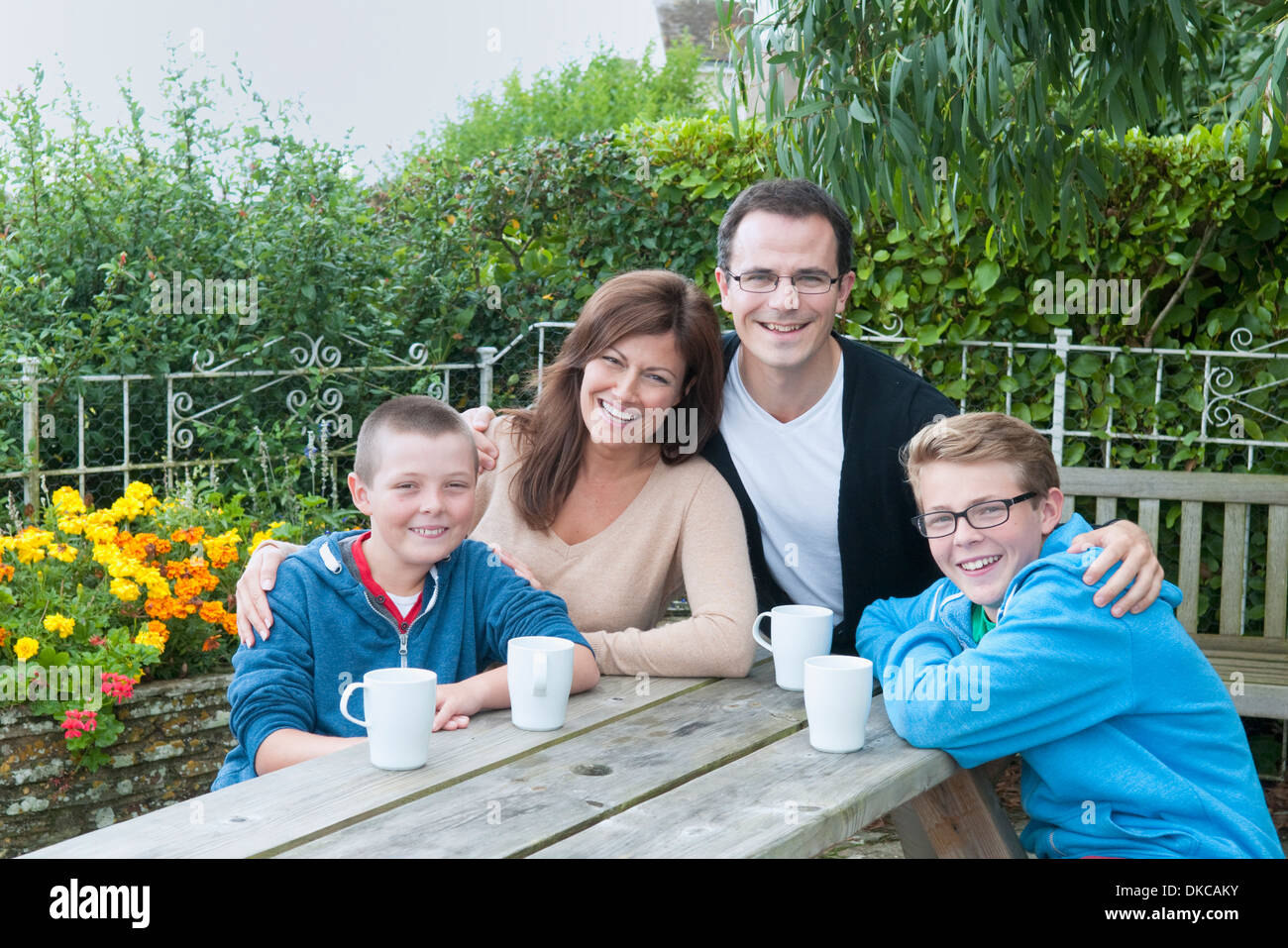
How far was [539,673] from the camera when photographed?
6.06 feet

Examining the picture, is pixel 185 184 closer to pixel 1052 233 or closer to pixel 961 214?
pixel 961 214

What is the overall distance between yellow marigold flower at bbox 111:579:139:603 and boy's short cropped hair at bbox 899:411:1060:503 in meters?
2.29

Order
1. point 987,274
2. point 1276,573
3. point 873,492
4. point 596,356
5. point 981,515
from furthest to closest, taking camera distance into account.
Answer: point 987,274, point 1276,573, point 873,492, point 596,356, point 981,515

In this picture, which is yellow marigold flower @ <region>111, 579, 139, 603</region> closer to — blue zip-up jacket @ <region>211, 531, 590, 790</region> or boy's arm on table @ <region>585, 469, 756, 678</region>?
blue zip-up jacket @ <region>211, 531, 590, 790</region>

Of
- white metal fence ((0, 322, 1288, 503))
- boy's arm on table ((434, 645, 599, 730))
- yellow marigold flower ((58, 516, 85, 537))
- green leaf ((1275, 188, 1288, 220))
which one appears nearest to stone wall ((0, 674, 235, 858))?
yellow marigold flower ((58, 516, 85, 537))

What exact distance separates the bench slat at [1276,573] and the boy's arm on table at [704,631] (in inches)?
88.6

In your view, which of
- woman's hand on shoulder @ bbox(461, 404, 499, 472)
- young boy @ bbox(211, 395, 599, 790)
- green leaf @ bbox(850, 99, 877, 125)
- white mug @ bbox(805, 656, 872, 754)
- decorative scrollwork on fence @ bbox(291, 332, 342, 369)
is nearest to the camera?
white mug @ bbox(805, 656, 872, 754)

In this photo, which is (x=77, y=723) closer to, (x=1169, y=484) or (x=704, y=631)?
(x=704, y=631)

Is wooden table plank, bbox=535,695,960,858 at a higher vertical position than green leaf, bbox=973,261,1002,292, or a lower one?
lower

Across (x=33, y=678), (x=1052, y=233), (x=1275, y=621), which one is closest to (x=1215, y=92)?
(x=1052, y=233)

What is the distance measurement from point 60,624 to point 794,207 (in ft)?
7.29

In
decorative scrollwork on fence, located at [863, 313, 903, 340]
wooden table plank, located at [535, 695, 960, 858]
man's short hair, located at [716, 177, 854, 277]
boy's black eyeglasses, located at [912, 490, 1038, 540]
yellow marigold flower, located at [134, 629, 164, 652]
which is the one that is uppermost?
man's short hair, located at [716, 177, 854, 277]

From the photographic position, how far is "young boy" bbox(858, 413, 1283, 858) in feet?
6.18

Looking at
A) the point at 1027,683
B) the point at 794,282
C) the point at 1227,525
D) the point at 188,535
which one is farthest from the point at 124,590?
the point at 1227,525
